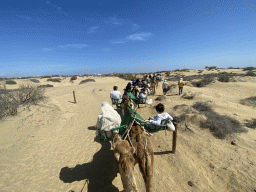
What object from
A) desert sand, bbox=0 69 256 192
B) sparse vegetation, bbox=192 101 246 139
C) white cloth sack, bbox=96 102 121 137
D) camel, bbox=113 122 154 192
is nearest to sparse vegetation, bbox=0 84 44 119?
desert sand, bbox=0 69 256 192

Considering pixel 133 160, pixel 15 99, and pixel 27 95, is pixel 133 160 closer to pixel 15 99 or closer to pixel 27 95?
pixel 15 99

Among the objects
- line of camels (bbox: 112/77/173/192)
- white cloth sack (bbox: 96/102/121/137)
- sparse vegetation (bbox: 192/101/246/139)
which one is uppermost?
white cloth sack (bbox: 96/102/121/137)

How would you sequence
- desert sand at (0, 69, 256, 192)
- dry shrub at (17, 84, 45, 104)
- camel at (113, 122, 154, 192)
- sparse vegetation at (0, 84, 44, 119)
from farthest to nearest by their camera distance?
dry shrub at (17, 84, 45, 104) < sparse vegetation at (0, 84, 44, 119) < desert sand at (0, 69, 256, 192) < camel at (113, 122, 154, 192)

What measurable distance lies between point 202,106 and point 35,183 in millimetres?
9348

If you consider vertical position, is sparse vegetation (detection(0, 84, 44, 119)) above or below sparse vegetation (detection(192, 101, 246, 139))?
above

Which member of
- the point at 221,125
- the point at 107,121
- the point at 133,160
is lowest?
the point at 221,125

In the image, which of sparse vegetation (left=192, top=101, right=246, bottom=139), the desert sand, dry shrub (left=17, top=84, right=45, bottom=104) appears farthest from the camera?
dry shrub (left=17, top=84, right=45, bottom=104)

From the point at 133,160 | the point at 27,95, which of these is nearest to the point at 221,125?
the point at 133,160

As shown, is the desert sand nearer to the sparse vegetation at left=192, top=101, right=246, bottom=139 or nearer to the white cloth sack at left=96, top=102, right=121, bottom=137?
the sparse vegetation at left=192, top=101, right=246, bottom=139

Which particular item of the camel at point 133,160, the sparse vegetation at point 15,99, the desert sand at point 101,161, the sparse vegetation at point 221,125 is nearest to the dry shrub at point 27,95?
the sparse vegetation at point 15,99

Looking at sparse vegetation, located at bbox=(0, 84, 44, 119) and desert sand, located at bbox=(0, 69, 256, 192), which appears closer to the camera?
desert sand, located at bbox=(0, 69, 256, 192)

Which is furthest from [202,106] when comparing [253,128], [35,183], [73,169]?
[35,183]

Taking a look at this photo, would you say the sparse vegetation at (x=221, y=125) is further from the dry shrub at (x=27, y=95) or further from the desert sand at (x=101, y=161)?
A: the dry shrub at (x=27, y=95)

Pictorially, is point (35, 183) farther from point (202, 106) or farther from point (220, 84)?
point (220, 84)
